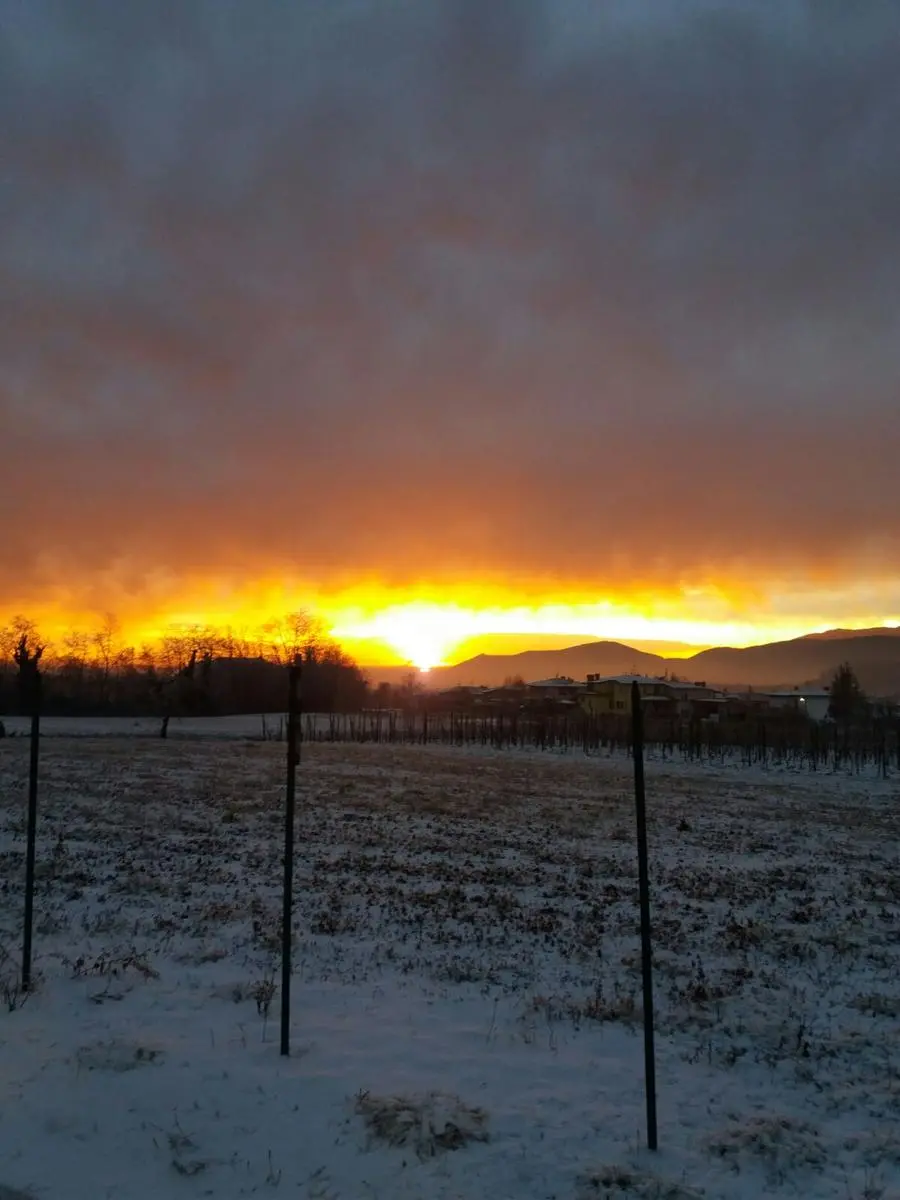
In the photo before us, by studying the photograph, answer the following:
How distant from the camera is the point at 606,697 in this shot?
352ft

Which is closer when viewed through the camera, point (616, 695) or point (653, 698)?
point (653, 698)

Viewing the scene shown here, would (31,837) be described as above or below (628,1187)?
above

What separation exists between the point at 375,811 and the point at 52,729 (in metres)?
61.6

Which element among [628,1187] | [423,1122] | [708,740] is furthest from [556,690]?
[628,1187]

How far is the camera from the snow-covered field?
194 inches

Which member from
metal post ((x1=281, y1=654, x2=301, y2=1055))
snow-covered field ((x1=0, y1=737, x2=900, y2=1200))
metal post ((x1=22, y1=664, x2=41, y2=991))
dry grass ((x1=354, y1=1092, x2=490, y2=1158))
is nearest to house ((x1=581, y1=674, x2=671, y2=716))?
snow-covered field ((x1=0, y1=737, x2=900, y2=1200))

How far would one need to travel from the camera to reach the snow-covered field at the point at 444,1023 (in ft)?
16.2

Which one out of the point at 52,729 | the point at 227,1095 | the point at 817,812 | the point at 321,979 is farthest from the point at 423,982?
the point at 52,729

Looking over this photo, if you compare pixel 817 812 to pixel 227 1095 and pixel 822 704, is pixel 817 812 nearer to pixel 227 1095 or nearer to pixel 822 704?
pixel 227 1095

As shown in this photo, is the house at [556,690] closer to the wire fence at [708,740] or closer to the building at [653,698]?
the building at [653,698]

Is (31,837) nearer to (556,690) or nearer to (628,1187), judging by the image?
(628,1187)

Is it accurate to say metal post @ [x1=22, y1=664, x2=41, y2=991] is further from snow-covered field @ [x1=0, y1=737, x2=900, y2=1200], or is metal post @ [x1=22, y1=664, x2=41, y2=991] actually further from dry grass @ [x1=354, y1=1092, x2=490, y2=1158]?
dry grass @ [x1=354, y1=1092, x2=490, y2=1158]

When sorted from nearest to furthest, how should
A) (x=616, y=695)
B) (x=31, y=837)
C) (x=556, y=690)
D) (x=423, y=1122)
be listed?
(x=423, y=1122) → (x=31, y=837) → (x=616, y=695) → (x=556, y=690)

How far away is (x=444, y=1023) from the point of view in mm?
7219
